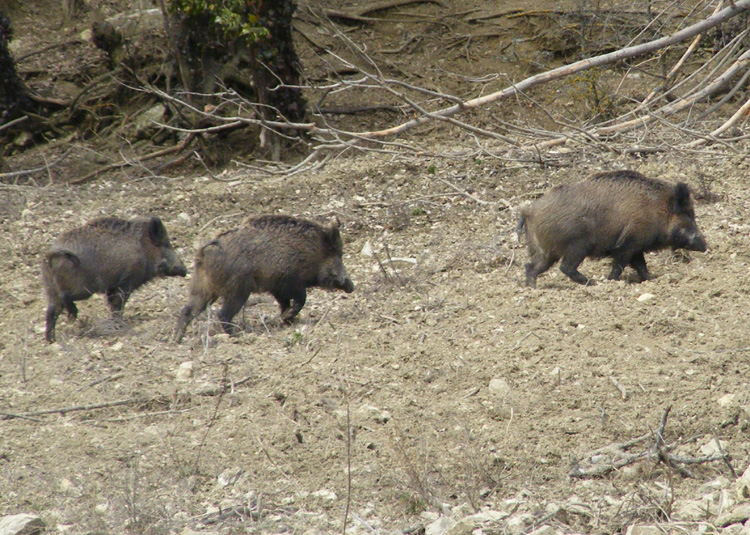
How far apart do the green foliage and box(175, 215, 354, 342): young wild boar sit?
481 centimetres

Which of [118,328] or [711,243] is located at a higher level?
Answer: [711,243]

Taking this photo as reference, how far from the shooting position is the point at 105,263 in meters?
7.27

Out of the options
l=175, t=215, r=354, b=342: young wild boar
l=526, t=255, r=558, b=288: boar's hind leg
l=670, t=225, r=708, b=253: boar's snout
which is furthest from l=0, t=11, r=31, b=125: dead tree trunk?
l=670, t=225, r=708, b=253: boar's snout

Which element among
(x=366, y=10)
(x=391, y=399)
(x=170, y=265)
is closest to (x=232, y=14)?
(x=170, y=265)

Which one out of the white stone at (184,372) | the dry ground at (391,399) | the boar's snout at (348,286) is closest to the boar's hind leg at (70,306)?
the dry ground at (391,399)

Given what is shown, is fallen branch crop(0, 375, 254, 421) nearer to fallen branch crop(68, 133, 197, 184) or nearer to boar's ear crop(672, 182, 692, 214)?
boar's ear crop(672, 182, 692, 214)

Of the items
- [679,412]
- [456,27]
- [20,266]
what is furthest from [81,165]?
[679,412]

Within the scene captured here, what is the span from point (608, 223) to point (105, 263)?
4511mm

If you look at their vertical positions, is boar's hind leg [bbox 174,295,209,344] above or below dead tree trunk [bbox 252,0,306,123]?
below

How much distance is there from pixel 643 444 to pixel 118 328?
4.42m

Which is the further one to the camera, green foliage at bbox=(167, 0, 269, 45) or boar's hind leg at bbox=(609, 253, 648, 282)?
green foliage at bbox=(167, 0, 269, 45)

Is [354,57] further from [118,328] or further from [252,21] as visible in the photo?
[118,328]

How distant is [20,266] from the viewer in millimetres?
8789

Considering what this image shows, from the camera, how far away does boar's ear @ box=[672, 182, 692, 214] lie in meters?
7.43
